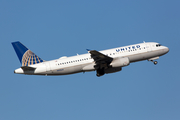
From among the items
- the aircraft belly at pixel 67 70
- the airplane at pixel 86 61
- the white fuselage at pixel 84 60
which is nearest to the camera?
the airplane at pixel 86 61

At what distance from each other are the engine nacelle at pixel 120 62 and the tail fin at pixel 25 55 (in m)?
13.2

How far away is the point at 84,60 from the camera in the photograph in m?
46.1

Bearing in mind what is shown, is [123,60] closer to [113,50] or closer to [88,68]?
[113,50]

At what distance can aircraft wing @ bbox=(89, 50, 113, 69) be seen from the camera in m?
44.4

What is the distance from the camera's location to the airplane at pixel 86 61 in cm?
4488

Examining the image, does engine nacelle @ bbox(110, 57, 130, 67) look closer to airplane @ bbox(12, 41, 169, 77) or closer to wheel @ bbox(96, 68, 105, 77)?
airplane @ bbox(12, 41, 169, 77)

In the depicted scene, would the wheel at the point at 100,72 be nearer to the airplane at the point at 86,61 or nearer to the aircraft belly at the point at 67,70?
the airplane at the point at 86,61

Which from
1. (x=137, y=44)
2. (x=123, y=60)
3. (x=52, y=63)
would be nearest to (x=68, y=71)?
(x=52, y=63)

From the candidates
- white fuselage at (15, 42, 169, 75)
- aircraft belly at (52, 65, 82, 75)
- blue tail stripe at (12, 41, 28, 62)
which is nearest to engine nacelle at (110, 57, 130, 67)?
white fuselage at (15, 42, 169, 75)

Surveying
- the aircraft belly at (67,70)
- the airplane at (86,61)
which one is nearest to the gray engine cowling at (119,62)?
the airplane at (86,61)

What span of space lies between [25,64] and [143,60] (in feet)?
72.5

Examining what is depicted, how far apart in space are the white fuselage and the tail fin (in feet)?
4.71

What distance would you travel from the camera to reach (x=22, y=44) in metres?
47.8

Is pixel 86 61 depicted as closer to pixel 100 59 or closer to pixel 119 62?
pixel 100 59
